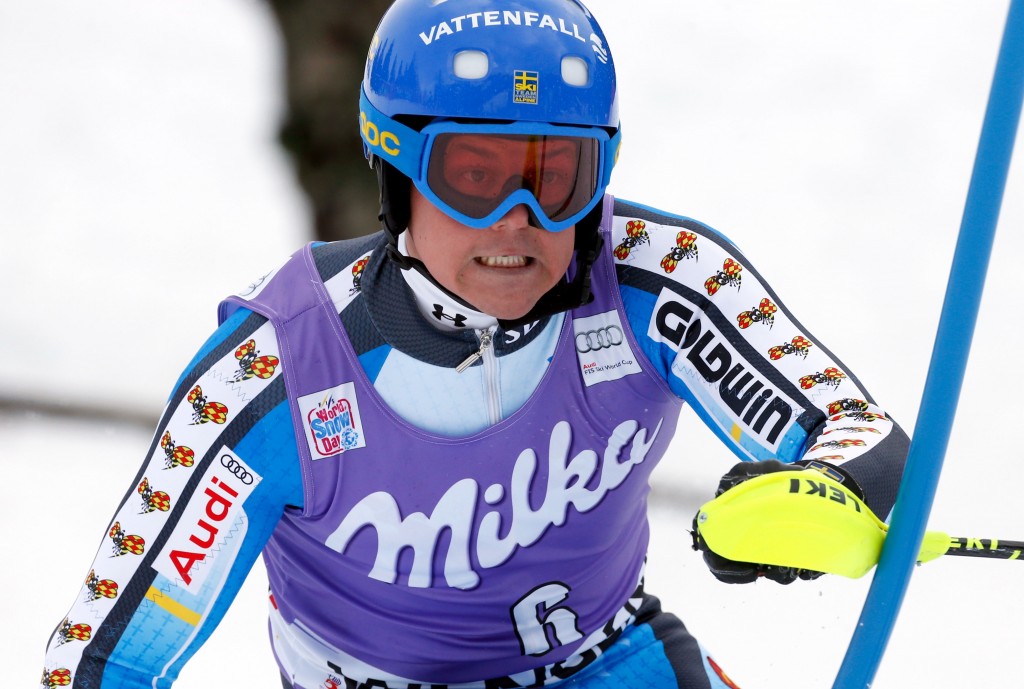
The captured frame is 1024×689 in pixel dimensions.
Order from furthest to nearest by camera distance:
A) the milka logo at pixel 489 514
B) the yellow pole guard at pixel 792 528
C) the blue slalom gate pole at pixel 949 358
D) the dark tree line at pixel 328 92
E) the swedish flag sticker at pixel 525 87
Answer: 1. the dark tree line at pixel 328 92
2. the milka logo at pixel 489 514
3. the swedish flag sticker at pixel 525 87
4. the yellow pole guard at pixel 792 528
5. the blue slalom gate pole at pixel 949 358

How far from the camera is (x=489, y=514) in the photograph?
2.42 metres

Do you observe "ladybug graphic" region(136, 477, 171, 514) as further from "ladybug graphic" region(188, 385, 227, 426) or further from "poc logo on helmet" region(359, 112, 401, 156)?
"poc logo on helmet" region(359, 112, 401, 156)

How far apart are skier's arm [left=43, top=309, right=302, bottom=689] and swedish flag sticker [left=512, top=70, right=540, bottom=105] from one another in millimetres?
639

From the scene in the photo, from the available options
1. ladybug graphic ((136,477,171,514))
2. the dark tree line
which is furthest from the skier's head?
the dark tree line

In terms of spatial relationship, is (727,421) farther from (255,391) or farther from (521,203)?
(255,391)

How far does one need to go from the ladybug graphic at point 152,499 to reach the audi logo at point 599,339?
80 centimetres

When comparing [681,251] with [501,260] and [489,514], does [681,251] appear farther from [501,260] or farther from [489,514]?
[489,514]

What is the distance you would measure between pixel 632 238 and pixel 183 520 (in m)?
1.00

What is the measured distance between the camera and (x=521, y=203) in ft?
7.21

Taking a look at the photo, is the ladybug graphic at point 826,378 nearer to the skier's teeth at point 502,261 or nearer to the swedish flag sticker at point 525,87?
the skier's teeth at point 502,261

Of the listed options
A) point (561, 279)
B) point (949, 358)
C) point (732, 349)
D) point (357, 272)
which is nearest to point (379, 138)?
point (357, 272)

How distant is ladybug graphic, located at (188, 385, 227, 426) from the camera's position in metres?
2.33

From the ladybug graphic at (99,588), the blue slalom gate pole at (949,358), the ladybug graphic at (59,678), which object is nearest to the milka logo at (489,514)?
the ladybug graphic at (99,588)

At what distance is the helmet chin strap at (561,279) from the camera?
7.63ft
